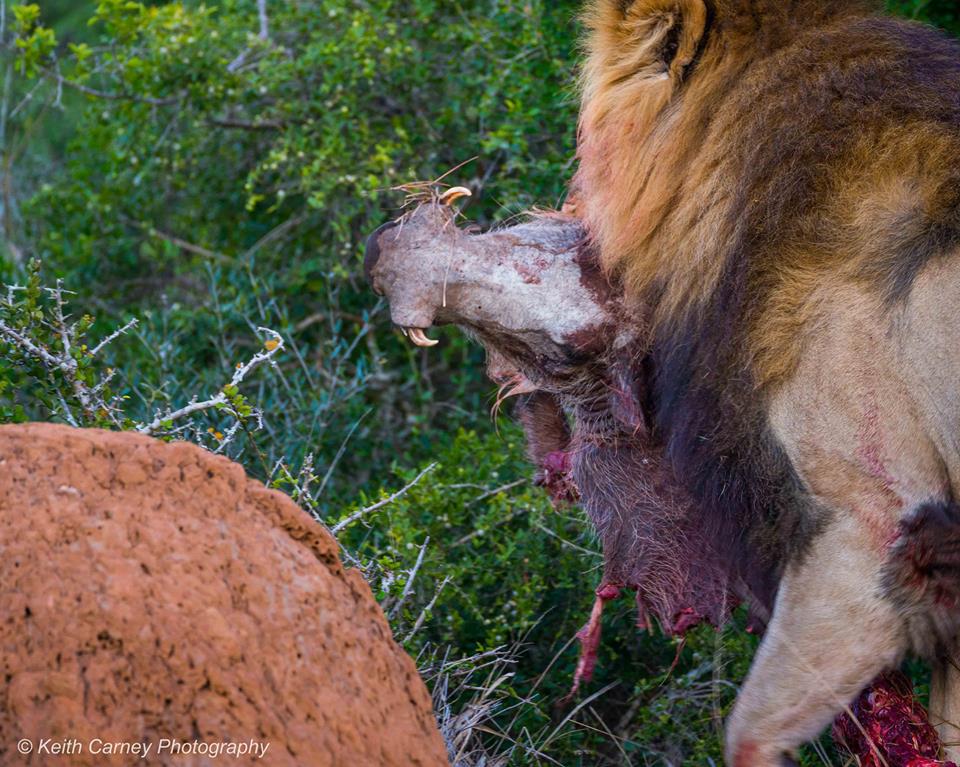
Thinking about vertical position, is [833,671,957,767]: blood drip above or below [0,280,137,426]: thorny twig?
below

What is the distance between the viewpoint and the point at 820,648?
2.67 meters

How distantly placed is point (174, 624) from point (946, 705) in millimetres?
2065

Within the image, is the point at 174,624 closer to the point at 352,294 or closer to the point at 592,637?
the point at 592,637

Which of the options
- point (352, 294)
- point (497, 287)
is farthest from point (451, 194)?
point (352, 294)

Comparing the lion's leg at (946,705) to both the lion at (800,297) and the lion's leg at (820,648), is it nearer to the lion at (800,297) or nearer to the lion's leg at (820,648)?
the lion at (800,297)

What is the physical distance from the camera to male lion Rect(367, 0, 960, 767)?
2646 mm

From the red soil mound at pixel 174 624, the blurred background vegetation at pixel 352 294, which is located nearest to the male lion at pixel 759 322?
the blurred background vegetation at pixel 352 294

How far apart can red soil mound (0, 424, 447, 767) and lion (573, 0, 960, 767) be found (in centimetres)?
91

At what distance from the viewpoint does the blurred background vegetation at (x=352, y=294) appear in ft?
13.1

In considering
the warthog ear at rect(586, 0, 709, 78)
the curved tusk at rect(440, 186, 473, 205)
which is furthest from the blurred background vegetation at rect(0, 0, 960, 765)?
the warthog ear at rect(586, 0, 709, 78)

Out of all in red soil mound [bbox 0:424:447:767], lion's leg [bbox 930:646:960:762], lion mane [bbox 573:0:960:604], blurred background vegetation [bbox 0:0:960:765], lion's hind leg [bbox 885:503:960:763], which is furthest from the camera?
blurred background vegetation [bbox 0:0:960:765]

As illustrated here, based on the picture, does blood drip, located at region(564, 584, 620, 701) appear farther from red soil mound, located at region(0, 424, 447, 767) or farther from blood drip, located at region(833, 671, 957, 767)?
red soil mound, located at region(0, 424, 447, 767)

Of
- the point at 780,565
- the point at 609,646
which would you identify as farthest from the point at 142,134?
the point at 780,565

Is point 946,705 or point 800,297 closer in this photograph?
point 800,297
